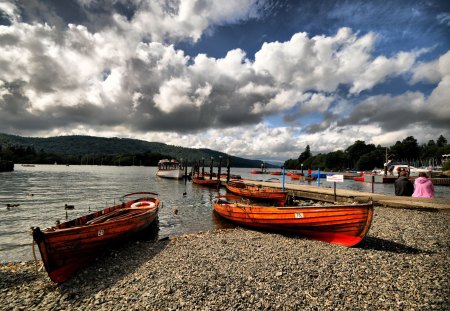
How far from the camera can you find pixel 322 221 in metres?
11.2

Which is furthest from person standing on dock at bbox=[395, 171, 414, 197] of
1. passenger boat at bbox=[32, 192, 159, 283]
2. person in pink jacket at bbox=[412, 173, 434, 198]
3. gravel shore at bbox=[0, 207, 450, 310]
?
passenger boat at bbox=[32, 192, 159, 283]

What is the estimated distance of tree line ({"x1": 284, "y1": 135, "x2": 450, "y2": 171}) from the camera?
400ft

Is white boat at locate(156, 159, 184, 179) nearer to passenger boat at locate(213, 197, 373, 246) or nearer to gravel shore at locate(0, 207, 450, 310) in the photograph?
passenger boat at locate(213, 197, 373, 246)

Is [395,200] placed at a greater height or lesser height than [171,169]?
lesser

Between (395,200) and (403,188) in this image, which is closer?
(395,200)

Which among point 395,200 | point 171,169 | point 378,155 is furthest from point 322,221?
point 378,155

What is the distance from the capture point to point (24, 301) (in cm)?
662

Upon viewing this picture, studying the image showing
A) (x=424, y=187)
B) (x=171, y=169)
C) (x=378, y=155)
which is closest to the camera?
(x=424, y=187)

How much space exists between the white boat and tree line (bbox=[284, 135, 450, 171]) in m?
91.1

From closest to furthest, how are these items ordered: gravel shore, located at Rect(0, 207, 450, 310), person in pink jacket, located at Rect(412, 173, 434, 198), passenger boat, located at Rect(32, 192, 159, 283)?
gravel shore, located at Rect(0, 207, 450, 310)
passenger boat, located at Rect(32, 192, 159, 283)
person in pink jacket, located at Rect(412, 173, 434, 198)

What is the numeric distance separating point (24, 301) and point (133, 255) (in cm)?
397

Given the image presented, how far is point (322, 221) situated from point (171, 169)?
62.3m

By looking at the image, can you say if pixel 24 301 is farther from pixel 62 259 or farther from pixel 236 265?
pixel 236 265

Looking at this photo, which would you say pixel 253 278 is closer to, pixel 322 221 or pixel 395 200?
pixel 322 221
